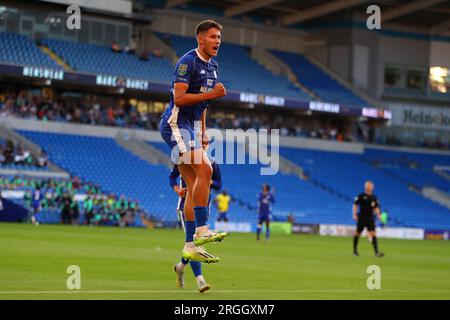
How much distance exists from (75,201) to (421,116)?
3382 centimetres

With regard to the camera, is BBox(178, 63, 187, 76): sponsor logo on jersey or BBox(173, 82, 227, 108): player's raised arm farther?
BBox(178, 63, 187, 76): sponsor logo on jersey

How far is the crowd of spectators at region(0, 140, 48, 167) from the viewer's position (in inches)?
1951

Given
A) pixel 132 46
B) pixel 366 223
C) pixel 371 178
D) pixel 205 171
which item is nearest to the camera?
pixel 205 171

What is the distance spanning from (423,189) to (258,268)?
154 feet

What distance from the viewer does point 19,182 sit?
4703cm

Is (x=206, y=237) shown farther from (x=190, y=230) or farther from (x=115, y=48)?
(x=115, y=48)

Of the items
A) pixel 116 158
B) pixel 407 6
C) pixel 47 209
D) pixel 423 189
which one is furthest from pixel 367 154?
pixel 47 209

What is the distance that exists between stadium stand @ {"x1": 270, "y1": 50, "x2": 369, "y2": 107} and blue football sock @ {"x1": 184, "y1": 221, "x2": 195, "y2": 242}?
53561mm

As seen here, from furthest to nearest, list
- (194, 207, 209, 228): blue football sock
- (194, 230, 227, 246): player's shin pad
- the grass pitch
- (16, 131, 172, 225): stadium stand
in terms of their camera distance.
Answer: (16, 131, 172, 225): stadium stand < the grass pitch < (194, 207, 209, 228): blue football sock < (194, 230, 227, 246): player's shin pad

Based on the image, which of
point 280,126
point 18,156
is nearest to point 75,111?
point 18,156

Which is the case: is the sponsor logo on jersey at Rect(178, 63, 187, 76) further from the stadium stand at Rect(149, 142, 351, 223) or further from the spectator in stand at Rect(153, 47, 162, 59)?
the spectator in stand at Rect(153, 47, 162, 59)

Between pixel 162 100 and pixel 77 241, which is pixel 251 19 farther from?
pixel 77 241

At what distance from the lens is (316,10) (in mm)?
65562

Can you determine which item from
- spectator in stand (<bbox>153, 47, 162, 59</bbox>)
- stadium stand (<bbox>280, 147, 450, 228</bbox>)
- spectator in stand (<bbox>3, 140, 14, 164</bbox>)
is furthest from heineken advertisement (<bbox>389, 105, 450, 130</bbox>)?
spectator in stand (<bbox>3, 140, 14, 164</bbox>)
